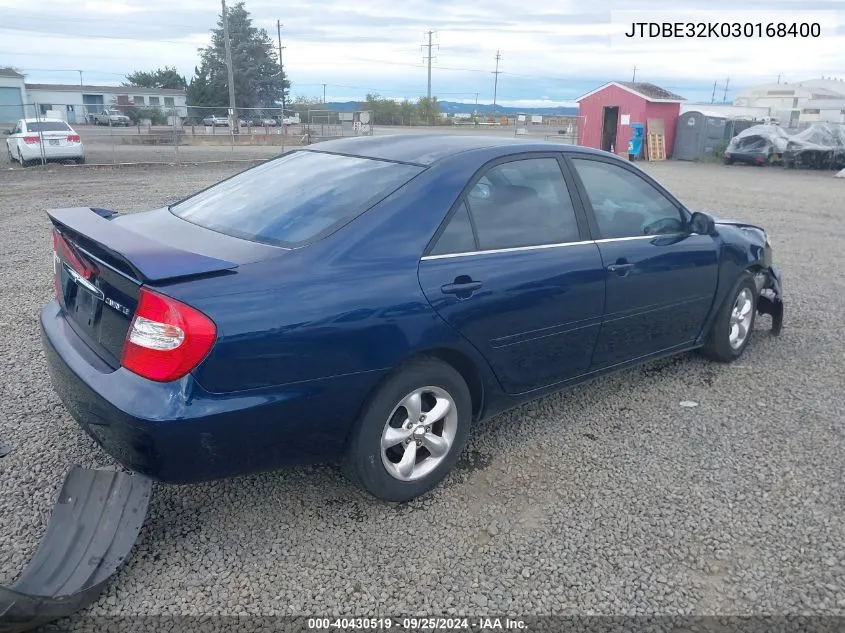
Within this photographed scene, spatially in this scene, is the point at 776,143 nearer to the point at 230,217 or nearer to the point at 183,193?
the point at 183,193

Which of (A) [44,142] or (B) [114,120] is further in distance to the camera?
(B) [114,120]

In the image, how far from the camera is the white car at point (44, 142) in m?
18.7

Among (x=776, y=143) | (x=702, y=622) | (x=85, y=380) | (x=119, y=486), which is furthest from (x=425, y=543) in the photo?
(x=776, y=143)

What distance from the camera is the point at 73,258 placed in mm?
3107

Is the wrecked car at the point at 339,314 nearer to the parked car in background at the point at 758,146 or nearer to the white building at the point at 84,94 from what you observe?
the parked car in background at the point at 758,146

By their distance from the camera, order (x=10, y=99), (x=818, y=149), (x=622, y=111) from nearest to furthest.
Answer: (x=818, y=149), (x=622, y=111), (x=10, y=99)

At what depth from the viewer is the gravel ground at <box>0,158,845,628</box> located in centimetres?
263

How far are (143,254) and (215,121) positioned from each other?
129ft

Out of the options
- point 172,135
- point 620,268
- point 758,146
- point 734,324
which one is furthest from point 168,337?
point 172,135

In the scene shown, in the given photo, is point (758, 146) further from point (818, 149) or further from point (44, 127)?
point (44, 127)

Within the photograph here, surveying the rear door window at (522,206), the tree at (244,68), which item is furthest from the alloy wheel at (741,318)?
the tree at (244,68)

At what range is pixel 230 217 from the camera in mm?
3355

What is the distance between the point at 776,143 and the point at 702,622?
2750 centimetres

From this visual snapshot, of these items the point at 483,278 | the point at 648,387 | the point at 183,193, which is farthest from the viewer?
the point at 183,193
